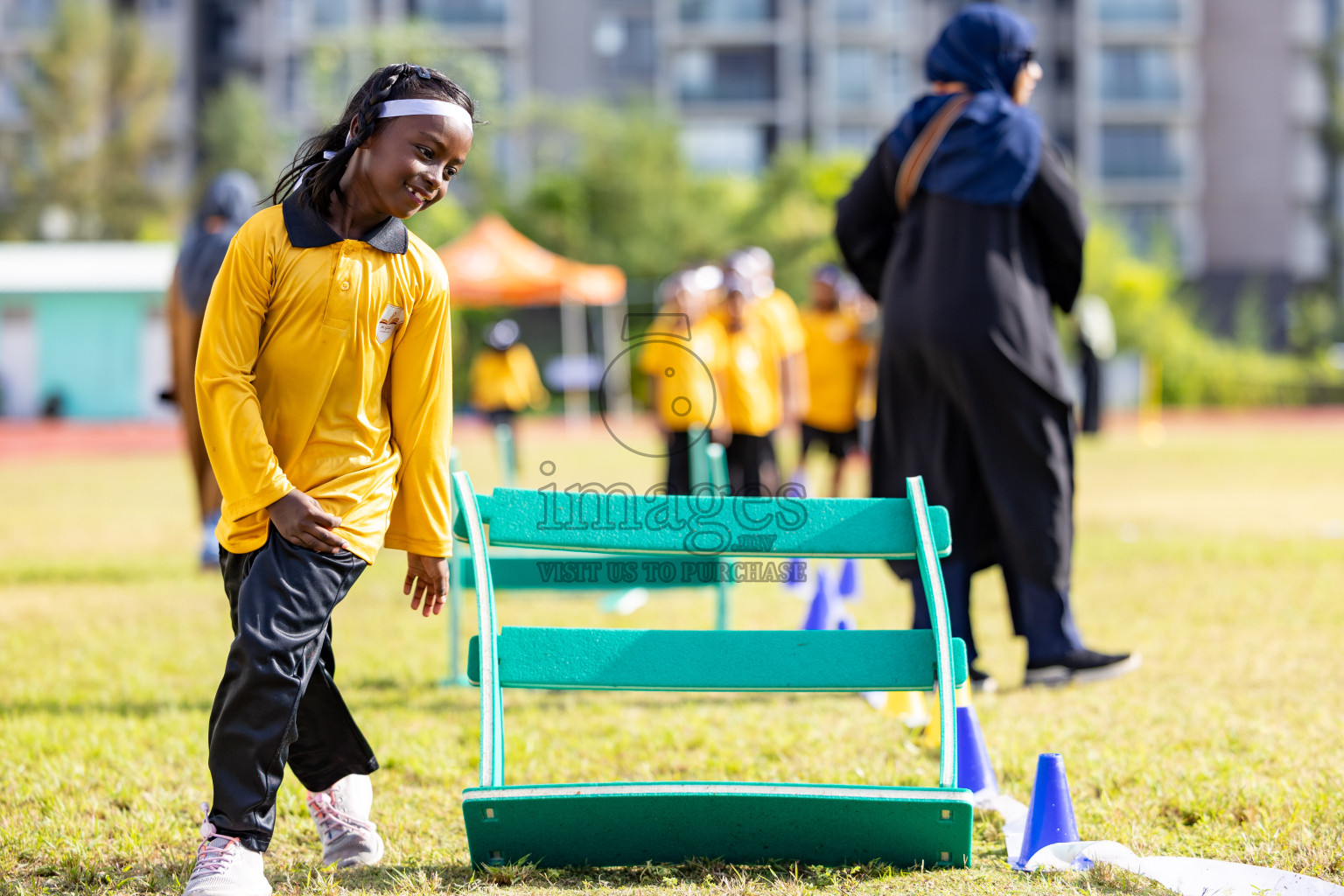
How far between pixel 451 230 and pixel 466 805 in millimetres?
34350

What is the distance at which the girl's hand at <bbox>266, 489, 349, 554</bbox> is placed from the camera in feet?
8.84

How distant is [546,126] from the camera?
134 ft

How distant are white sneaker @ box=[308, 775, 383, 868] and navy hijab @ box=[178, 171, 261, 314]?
4828 millimetres

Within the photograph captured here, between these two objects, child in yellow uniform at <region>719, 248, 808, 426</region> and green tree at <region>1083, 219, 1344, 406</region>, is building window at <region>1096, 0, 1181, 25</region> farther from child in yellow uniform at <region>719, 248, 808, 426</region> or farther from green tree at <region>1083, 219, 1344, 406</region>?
child in yellow uniform at <region>719, 248, 808, 426</region>

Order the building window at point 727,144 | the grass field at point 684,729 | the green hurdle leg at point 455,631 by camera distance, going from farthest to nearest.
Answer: the building window at point 727,144
the green hurdle leg at point 455,631
the grass field at point 684,729

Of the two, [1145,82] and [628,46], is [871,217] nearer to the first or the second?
[628,46]

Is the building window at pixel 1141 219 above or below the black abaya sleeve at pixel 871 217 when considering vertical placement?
above

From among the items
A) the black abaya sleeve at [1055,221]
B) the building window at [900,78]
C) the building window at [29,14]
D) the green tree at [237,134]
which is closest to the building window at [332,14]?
the green tree at [237,134]

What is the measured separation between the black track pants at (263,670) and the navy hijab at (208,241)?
5.01 meters

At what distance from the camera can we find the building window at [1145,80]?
50656 mm

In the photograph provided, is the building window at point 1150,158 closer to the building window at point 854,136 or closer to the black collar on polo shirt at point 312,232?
the building window at point 854,136

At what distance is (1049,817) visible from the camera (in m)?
3.01

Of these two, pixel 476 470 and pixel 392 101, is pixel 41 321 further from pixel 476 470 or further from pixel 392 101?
pixel 392 101

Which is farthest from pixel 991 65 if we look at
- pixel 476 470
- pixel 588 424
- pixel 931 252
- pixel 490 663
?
pixel 588 424
